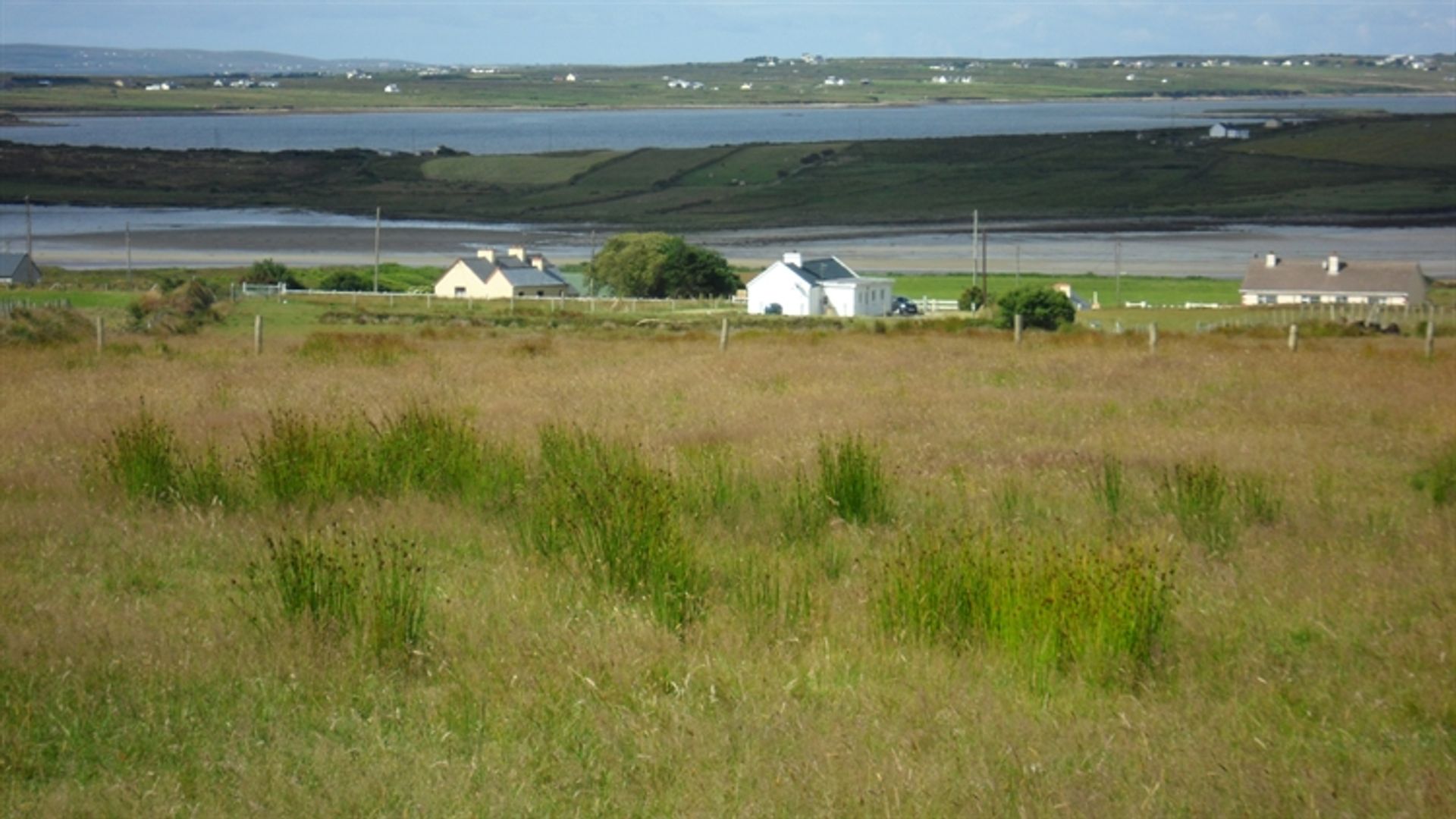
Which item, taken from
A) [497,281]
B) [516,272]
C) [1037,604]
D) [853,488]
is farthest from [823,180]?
[1037,604]

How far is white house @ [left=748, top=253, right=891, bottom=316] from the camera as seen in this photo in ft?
201

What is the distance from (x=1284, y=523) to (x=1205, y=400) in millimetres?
8377

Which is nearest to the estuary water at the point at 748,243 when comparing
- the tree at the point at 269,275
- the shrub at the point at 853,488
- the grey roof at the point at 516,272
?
the tree at the point at 269,275

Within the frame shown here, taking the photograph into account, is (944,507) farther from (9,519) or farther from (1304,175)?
(1304,175)

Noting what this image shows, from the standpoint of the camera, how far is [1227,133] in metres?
158

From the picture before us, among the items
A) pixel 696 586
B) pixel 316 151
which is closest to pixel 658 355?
pixel 696 586

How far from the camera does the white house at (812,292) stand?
61375mm

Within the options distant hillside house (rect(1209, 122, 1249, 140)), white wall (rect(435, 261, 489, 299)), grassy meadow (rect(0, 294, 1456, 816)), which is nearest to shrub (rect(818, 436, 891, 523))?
grassy meadow (rect(0, 294, 1456, 816))

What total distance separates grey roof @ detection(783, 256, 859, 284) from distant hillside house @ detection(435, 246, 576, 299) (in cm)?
1146

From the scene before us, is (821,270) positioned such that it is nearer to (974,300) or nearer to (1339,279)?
(974,300)

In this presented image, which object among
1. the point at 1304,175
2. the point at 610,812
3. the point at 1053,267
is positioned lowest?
the point at 610,812

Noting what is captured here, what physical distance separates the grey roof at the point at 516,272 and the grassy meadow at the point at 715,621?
52.6m

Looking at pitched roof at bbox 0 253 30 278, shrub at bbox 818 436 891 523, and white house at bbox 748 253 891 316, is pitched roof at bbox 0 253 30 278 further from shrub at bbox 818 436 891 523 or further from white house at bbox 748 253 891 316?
shrub at bbox 818 436 891 523

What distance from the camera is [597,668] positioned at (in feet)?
22.9
